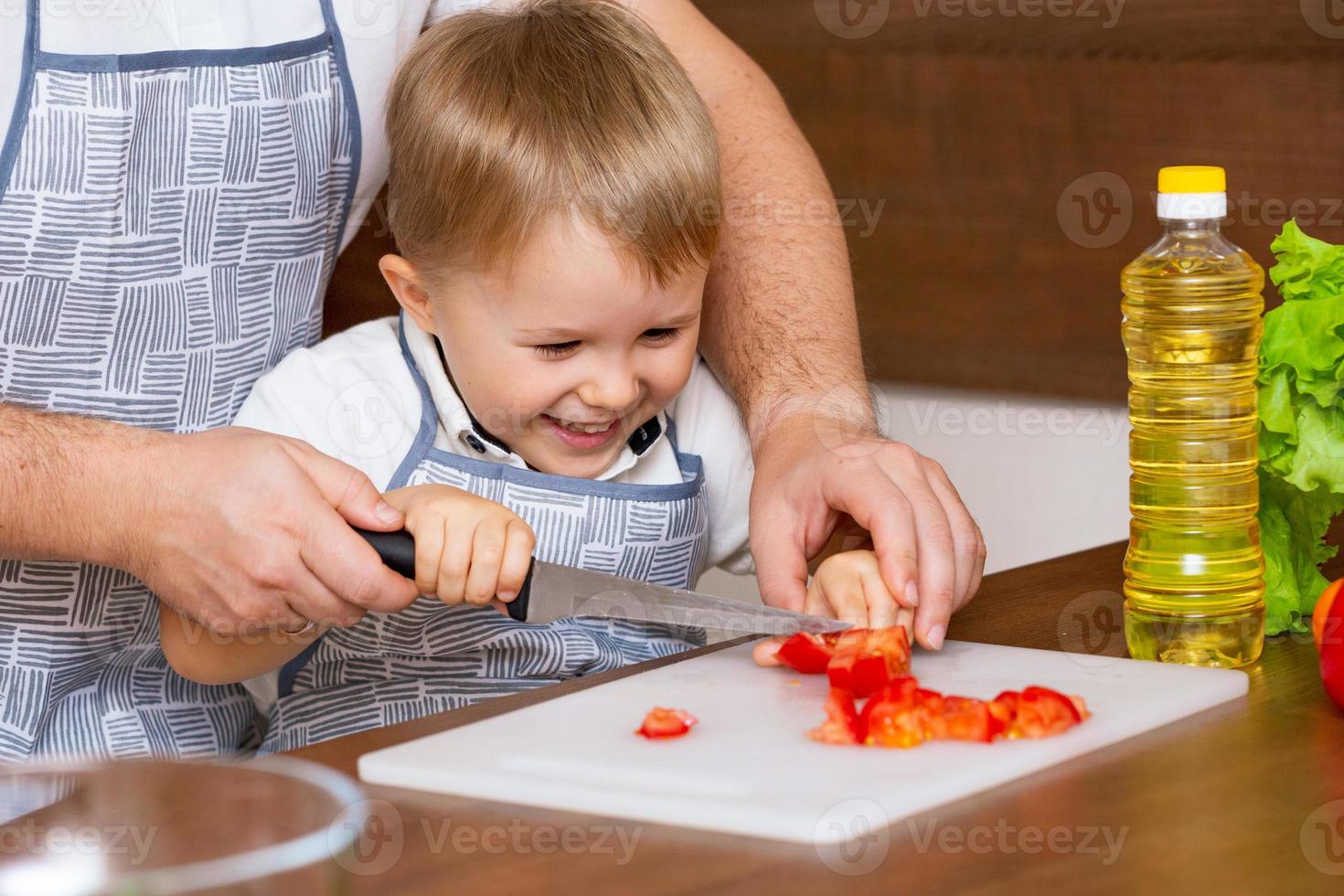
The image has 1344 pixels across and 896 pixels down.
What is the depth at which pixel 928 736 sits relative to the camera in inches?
34.8

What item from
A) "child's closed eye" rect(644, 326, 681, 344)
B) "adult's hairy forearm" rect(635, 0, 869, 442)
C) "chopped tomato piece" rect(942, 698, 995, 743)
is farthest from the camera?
"adult's hairy forearm" rect(635, 0, 869, 442)

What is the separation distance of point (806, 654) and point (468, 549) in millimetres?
239

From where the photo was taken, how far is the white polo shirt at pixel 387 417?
1360 millimetres

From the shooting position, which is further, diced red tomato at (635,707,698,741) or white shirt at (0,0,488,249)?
white shirt at (0,0,488,249)

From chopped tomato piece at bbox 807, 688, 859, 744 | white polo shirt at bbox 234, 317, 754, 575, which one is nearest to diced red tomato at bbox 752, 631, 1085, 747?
chopped tomato piece at bbox 807, 688, 859, 744

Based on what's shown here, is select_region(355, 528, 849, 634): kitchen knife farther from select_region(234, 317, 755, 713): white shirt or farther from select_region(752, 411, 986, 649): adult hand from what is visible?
select_region(234, 317, 755, 713): white shirt

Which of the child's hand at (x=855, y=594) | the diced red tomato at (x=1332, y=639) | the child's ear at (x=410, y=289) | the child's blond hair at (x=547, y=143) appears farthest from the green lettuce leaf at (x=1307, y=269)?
the child's ear at (x=410, y=289)

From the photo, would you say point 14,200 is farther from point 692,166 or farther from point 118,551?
point 692,166

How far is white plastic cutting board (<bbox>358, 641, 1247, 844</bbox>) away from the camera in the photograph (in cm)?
79

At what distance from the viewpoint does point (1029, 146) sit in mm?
2229

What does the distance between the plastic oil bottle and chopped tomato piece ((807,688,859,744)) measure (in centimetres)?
31

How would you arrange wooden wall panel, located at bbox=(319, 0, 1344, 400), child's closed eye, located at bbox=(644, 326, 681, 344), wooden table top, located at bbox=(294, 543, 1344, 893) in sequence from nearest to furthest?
wooden table top, located at bbox=(294, 543, 1344, 893)
child's closed eye, located at bbox=(644, 326, 681, 344)
wooden wall panel, located at bbox=(319, 0, 1344, 400)

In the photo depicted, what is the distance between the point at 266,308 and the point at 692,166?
42 centimetres

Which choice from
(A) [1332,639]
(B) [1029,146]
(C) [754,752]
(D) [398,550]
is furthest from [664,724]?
(B) [1029,146]
